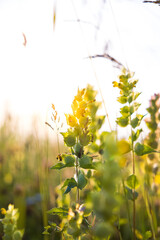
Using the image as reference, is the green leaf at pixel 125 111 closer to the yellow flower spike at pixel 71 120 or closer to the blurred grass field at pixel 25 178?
the yellow flower spike at pixel 71 120

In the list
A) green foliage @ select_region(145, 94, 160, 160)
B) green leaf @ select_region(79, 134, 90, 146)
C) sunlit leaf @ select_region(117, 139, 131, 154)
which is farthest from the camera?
green foliage @ select_region(145, 94, 160, 160)

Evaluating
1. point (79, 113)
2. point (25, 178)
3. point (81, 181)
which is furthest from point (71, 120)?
point (25, 178)

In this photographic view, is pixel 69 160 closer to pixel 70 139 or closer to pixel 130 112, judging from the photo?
pixel 70 139

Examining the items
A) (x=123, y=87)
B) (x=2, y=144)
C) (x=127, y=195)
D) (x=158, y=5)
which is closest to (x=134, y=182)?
(x=127, y=195)

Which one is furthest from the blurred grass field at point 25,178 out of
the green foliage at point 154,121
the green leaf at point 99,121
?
the green leaf at point 99,121

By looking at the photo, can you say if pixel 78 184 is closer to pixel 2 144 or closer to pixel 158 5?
pixel 158 5

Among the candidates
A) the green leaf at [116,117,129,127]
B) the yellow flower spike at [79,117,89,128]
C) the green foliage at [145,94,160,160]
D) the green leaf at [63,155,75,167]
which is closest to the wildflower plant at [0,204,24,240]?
the green leaf at [63,155,75,167]

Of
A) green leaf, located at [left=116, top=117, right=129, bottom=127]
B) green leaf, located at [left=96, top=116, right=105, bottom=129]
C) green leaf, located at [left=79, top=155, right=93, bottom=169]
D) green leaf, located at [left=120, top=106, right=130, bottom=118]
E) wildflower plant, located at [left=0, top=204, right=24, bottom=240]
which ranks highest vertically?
green leaf, located at [left=120, top=106, right=130, bottom=118]

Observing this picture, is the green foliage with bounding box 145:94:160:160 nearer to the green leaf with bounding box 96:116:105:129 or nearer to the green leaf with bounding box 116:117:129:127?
the green leaf with bounding box 116:117:129:127

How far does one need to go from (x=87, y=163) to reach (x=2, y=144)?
102 inches

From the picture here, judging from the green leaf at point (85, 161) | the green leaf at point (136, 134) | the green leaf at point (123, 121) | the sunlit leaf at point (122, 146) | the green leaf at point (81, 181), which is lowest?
the green leaf at point (81, 181)

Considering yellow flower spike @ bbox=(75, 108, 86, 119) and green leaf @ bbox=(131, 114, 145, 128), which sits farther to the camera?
green leaf @ bbox=(131, 114, 145, 128)

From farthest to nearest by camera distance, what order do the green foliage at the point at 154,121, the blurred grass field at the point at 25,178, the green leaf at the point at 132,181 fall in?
the blurred grass field at the point at 25,178 → the green foliage at the point at 154,121 → the green leaf at the point at 132,181

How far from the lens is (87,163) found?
667 millimetres
